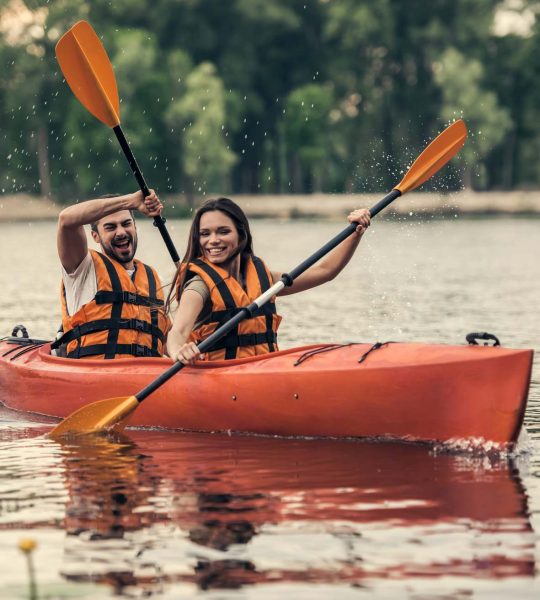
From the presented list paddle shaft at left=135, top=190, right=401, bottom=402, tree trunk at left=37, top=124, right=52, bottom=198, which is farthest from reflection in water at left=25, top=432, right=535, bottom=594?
tree trunk at left=37, top=124, right=52, bottom=198

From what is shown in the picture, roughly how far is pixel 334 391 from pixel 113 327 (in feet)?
4.78

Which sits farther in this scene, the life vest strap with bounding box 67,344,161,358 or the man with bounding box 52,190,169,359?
the life vest strap with bounding box 67,344,161,358

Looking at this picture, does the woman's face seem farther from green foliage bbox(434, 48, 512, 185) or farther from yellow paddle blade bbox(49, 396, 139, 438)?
green foliage bbox(434, 48, 512, 185)

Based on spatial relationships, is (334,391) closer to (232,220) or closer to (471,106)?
(232,220)

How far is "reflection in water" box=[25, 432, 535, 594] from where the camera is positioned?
16.3ft

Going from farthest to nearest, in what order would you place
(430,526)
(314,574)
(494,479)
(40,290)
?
(40,290) → (494,479) → (430,526) → (314,574)

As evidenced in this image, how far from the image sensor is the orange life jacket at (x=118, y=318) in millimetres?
7871

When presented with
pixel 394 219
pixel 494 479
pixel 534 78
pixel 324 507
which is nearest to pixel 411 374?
pixel 494 479

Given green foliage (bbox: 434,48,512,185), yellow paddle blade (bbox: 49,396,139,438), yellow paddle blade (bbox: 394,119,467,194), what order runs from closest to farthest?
yellow paddle blade (bbox: 49,396,139,438) < yellow paddle blade (bbox: 394,119,467,194) < green foliage (bbox: 434,48,512,185)

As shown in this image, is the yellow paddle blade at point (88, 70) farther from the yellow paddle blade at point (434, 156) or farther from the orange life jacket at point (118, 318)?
the yellow paddle blade at point (434, 156)

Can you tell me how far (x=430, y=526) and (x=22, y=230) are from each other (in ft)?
131

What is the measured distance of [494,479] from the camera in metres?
6.45

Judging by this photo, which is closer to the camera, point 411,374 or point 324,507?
point 324,507

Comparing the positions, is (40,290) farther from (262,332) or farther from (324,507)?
(324,507)
